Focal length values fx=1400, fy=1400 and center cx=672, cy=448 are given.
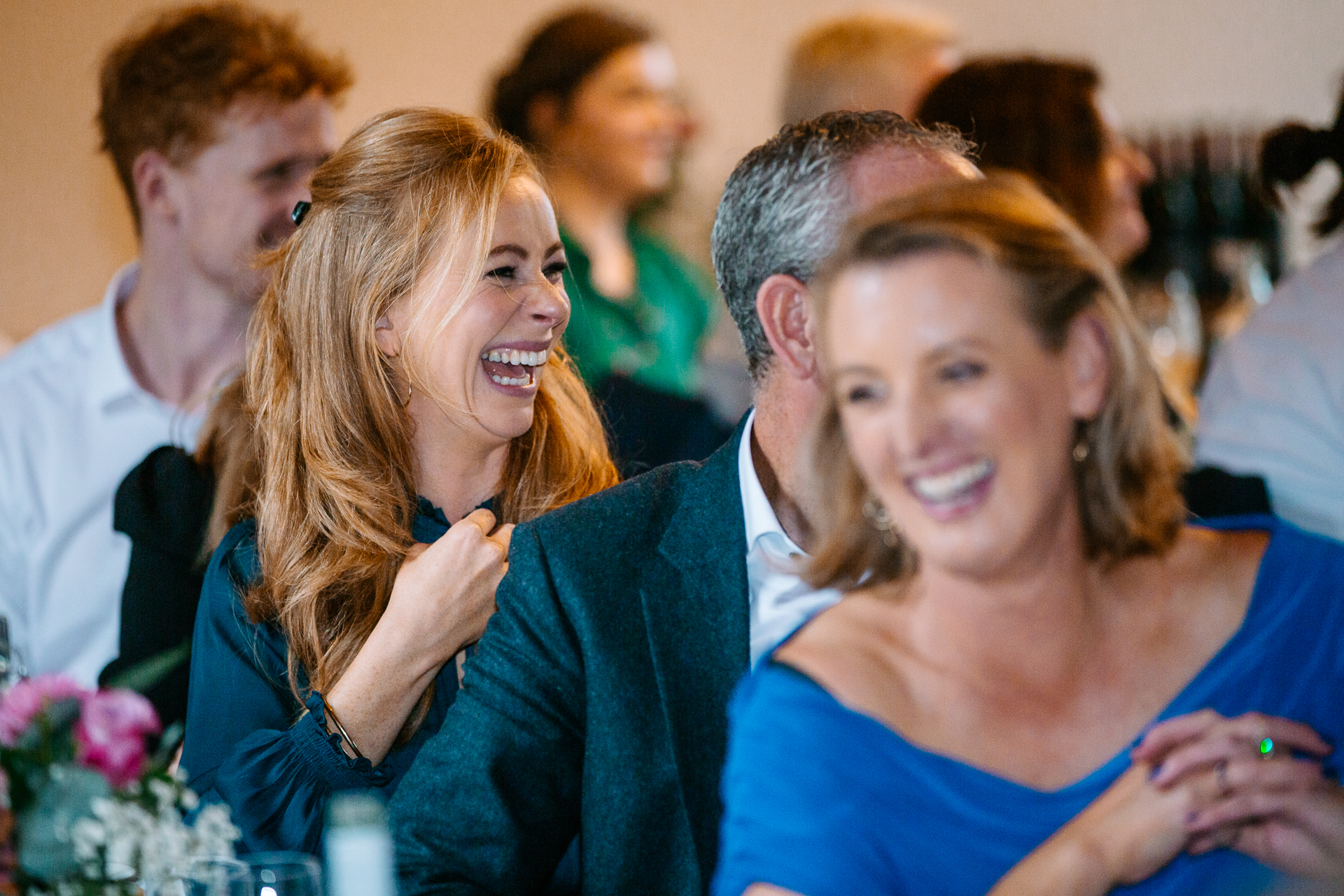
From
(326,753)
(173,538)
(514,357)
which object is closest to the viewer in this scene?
(326,753)

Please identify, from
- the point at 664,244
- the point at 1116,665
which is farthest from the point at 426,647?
the point at 664,244

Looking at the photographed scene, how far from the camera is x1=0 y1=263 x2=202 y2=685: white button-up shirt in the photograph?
252 centimetres

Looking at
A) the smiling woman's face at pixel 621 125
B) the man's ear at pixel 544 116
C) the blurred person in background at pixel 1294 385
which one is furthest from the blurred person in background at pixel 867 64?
the blurred person in background at pixel 1294 385

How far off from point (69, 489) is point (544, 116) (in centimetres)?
138

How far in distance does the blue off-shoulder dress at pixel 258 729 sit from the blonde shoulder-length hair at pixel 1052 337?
82 cm

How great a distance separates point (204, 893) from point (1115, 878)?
2.33 feet

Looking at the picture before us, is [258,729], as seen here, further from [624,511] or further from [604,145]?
[604,145]

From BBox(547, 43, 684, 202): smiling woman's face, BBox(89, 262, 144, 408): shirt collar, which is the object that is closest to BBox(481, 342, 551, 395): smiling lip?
BBox(89, 262, 144, 408): shirt collar

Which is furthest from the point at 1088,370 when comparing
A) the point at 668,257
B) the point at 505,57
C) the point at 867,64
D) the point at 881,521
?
the point at 505,57

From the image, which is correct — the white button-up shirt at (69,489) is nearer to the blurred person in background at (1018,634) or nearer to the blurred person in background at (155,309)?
the blurred person in background at (155,309)

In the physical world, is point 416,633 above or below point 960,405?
below

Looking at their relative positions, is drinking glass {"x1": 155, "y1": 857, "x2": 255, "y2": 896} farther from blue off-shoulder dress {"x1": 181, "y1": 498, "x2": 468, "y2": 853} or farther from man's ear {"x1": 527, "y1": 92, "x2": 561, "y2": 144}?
man's ear {"x1": 527, "y1": 92, "x2": 561, "y2": 144}

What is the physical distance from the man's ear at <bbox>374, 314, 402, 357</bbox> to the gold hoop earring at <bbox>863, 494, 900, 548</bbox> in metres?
0.88

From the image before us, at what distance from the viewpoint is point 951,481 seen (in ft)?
3.20
